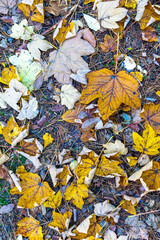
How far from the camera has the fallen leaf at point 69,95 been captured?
200 centimetres

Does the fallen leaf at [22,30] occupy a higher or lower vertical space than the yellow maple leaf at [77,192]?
higher

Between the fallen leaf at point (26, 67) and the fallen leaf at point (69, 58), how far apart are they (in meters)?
0.22

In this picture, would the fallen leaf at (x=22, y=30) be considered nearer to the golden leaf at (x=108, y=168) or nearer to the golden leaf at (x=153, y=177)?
the golden leaf at (x=108, y=168)

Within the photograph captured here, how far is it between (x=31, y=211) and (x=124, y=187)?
1104 millimetres

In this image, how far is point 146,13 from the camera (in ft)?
6.39

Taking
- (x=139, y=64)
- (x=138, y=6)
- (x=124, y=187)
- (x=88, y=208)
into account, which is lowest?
(x=88, y=208)

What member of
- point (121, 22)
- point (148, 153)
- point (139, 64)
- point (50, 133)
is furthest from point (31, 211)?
point (121, 22)

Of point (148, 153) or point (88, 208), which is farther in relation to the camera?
point (88, 208)

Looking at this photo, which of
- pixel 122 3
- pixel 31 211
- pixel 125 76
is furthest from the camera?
pixel 31 211

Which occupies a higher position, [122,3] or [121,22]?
[122,3]

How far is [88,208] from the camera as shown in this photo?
6.71 feet

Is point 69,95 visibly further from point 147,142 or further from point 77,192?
point 77,192

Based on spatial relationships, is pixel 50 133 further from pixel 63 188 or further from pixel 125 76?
pixel 125 76

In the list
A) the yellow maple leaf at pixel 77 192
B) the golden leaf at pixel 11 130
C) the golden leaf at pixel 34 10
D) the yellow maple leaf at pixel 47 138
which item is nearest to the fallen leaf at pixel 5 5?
the golden leaf at pixel 34 10
